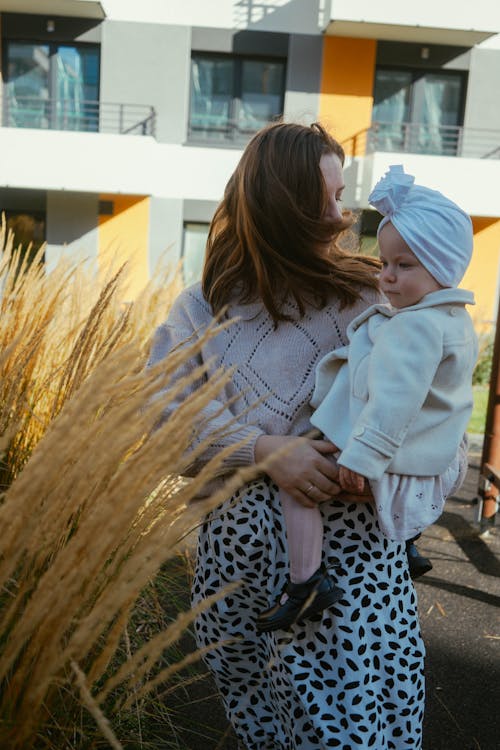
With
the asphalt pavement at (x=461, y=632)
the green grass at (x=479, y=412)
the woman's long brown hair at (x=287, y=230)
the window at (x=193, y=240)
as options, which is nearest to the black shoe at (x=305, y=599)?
the woman's long brown hair at (x=287, y=230)

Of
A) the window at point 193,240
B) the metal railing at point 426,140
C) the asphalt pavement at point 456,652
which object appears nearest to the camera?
the asphalt pavement at point 456,652

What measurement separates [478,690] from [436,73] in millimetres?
12595

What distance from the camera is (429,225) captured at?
1461mm

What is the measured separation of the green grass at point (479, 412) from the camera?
6179 millimetres

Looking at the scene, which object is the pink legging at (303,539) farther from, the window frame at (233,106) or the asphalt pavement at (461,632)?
the window frame at (233,106)

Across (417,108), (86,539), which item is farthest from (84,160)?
(86,539)

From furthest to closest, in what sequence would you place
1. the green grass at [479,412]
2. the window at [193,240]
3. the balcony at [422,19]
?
Result: the window at [193,240]
the balcony at [422,19]
the green grass at [479,412]

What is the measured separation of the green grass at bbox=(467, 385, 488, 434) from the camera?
6179 mm

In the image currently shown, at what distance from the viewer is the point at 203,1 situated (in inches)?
480

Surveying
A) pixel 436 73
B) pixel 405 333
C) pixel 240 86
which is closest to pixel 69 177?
pixel 240 86

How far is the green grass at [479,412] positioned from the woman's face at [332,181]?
15.4 ft

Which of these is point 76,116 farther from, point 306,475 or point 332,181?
point 306,475

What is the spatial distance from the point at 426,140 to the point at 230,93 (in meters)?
3.63

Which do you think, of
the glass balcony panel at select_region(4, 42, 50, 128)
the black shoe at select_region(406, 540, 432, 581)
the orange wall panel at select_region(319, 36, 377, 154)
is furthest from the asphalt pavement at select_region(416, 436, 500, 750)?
the glass balcony panel at select_region(4, 42, 50, 128)
